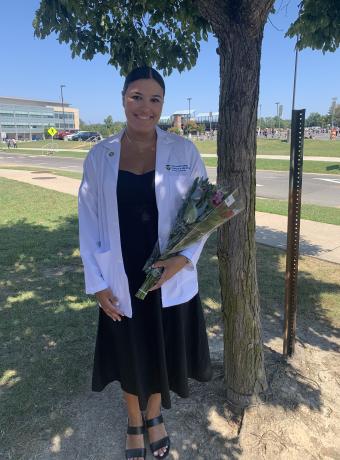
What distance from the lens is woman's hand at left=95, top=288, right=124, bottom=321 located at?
211 cm

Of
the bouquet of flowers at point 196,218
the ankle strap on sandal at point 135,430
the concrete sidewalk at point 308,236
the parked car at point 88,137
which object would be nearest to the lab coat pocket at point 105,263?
the bouquet of flowers at point 196,218

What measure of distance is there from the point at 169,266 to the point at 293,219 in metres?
1.11

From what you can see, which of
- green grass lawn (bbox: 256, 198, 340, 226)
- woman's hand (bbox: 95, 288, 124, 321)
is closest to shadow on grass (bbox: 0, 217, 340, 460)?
woman's hand (bbox: 95, 288, 124, 321)

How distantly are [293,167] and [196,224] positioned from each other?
39.8 inches

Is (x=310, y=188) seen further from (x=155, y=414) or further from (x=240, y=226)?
(x=155, y=414)

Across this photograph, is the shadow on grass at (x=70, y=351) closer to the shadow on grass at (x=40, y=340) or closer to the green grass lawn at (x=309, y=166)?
the shadow on grass at (x=40, y=340)

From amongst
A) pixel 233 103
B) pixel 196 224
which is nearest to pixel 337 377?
pixel 196 224

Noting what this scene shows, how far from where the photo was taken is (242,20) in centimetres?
205

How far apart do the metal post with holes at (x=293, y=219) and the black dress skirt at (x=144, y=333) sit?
0.82m

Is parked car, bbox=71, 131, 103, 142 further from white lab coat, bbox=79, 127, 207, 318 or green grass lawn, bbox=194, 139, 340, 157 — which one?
white lab coat, bbox=79, 127, 207, 318

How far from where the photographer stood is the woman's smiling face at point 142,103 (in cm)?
198

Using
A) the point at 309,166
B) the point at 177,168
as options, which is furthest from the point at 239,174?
the point at 309,166

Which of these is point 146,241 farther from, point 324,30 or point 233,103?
point 324,30

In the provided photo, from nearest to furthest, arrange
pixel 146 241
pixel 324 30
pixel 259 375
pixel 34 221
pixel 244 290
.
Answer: pixel 146 241, pixel 244 290, pixel 259 375, pixel 324 30, pixel 34 221
